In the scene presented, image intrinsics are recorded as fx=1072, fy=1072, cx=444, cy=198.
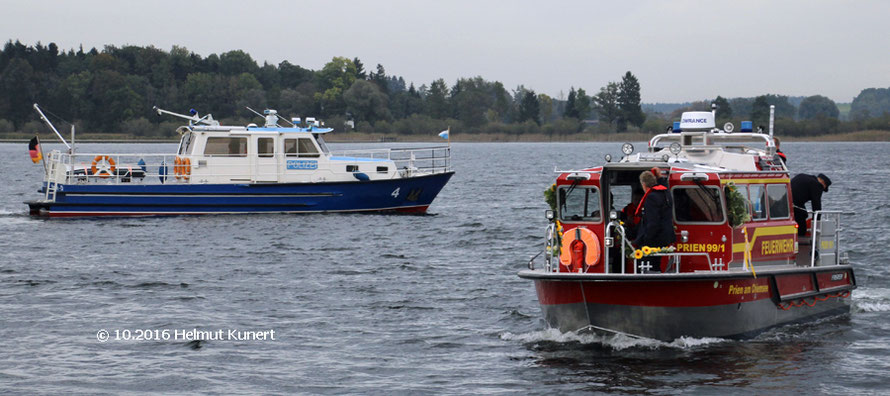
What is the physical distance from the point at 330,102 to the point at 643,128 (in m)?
52.0

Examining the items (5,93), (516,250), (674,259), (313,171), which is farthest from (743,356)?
(5,93)

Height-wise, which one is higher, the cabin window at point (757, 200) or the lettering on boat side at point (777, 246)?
the cabin window at point (757, 200)

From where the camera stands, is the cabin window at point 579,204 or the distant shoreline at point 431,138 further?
the distant shoreline at point 431,138

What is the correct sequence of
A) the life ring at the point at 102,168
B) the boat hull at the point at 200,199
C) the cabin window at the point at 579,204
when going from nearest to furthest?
the cabin window at the point at 579,204 → the boat hull at the point at 200,199 → the life ring at the point at 102,168

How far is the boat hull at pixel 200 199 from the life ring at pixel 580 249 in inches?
778

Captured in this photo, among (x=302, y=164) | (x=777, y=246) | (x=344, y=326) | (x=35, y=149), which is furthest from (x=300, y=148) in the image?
(x=777, y=246)

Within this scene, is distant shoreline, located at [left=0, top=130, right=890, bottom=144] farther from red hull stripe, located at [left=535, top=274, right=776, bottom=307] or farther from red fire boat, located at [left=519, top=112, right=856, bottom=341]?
red hull stripe, located at [left=535, top=274, right=776, bottom=307]

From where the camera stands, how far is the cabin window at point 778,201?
54.7 feet

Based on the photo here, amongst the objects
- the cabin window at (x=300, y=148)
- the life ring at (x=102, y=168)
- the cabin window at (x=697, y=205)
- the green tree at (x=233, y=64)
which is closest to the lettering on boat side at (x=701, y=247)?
the cabin window at (x=697, y=205)

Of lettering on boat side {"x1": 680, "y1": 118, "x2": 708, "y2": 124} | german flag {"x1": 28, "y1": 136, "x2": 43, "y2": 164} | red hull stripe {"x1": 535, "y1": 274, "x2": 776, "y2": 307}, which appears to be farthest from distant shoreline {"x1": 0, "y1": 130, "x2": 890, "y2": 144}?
red hull stripe {"x1": 535, "y1": 274, "x2": 776, "y2": 307}

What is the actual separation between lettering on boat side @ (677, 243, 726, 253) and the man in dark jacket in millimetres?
452

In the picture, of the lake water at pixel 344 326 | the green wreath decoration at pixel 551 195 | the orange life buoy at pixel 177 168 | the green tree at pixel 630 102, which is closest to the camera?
the lake water at pixel 344 326

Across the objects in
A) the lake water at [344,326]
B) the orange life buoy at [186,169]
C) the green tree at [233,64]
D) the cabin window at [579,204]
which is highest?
the green tree at [233,64]

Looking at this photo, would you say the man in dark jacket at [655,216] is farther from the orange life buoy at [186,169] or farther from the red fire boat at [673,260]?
the orange life buoy at [186,169]
